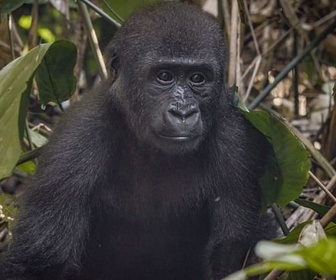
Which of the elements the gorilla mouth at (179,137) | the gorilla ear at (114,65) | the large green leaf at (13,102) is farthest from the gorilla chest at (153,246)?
the large green leaf at (13,102)

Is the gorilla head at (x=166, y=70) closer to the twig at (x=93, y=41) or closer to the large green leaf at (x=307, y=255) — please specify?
the twig at (x=93, y=41)

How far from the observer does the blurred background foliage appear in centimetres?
269

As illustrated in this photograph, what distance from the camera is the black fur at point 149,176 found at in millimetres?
3512

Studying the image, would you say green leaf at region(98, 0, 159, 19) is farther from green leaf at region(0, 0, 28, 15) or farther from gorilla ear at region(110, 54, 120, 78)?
gorilla ear at region(110, 54, 120, 78)

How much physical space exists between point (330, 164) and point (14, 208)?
188 centimetres

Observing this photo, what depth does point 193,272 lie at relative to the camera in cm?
400

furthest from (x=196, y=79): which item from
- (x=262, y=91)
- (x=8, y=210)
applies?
(x=262, y=91)

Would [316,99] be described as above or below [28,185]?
below

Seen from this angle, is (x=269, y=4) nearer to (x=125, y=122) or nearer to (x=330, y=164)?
(x=330, y=164)

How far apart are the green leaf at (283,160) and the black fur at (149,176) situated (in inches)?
6.0

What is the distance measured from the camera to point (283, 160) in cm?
349

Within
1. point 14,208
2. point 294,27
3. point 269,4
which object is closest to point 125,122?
point 14,208

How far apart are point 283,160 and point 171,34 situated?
78cm

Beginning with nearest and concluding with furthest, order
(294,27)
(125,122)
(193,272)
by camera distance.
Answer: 1. (125,122)
2. (193,272)
3. (294,27)
